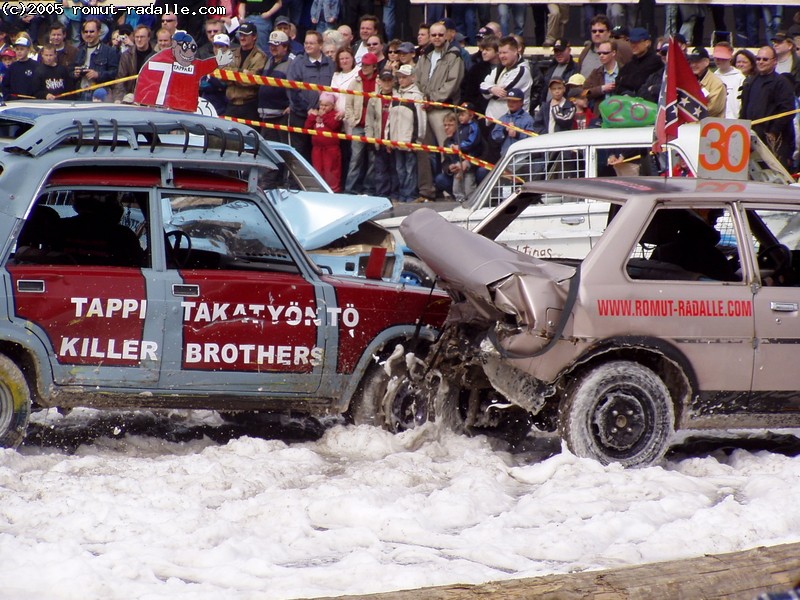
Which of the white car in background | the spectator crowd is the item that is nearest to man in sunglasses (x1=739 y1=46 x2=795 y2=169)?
the spectator crowd

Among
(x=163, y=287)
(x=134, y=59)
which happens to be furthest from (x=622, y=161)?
(x=134, y=59)

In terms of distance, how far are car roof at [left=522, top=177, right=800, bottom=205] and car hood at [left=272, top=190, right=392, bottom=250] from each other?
3349mm

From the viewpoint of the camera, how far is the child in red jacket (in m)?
16.2

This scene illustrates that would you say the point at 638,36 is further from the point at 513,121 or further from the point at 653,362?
the point at 653,362

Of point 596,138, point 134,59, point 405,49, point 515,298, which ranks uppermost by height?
point 134,59

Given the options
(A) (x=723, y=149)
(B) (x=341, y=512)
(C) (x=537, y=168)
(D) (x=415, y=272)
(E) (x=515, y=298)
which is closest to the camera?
(B) (x=341, y=512)

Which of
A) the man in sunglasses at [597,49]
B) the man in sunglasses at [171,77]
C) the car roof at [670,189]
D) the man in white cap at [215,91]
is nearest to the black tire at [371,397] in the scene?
the car roof at [670,189]

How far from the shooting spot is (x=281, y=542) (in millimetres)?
5395

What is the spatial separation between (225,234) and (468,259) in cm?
159

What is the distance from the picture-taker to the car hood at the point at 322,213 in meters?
10.8

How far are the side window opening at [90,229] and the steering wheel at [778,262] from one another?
3.82 metres

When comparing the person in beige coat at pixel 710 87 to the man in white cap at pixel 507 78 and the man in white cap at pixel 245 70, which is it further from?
the man in white cap at pixel 245 70

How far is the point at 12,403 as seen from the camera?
21.7 ft

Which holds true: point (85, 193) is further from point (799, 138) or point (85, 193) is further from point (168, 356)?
point (799, 138)
